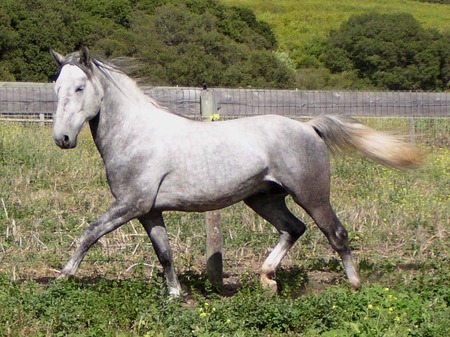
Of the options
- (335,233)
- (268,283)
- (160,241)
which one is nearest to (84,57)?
(160,241)

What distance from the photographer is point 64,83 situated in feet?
20.8

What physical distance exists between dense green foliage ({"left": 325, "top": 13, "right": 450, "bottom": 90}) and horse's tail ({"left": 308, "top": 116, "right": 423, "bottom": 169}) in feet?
113

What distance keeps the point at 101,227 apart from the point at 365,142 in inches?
104

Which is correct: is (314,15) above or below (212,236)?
below

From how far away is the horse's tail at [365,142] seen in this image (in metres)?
7.40

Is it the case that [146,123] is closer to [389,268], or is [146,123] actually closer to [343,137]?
[343,137]

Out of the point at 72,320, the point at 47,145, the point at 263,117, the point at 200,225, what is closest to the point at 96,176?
the point at 47,145

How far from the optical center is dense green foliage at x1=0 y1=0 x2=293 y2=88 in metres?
30.7

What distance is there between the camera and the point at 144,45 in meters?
31.3

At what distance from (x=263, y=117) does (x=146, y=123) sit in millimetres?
1085

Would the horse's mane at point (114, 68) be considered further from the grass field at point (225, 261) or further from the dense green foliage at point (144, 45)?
the dense green foliage at point (144, 45)

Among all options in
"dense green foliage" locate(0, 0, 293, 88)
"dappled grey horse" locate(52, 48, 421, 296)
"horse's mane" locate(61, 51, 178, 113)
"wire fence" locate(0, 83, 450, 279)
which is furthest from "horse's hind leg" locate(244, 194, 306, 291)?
"dense green foliage" locate(0, 0, 293, 88)

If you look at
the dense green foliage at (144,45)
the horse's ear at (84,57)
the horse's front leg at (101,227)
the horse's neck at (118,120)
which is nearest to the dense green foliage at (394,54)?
the dense green foliage at (144,45)

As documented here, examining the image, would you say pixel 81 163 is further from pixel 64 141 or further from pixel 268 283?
pixel 64 141
